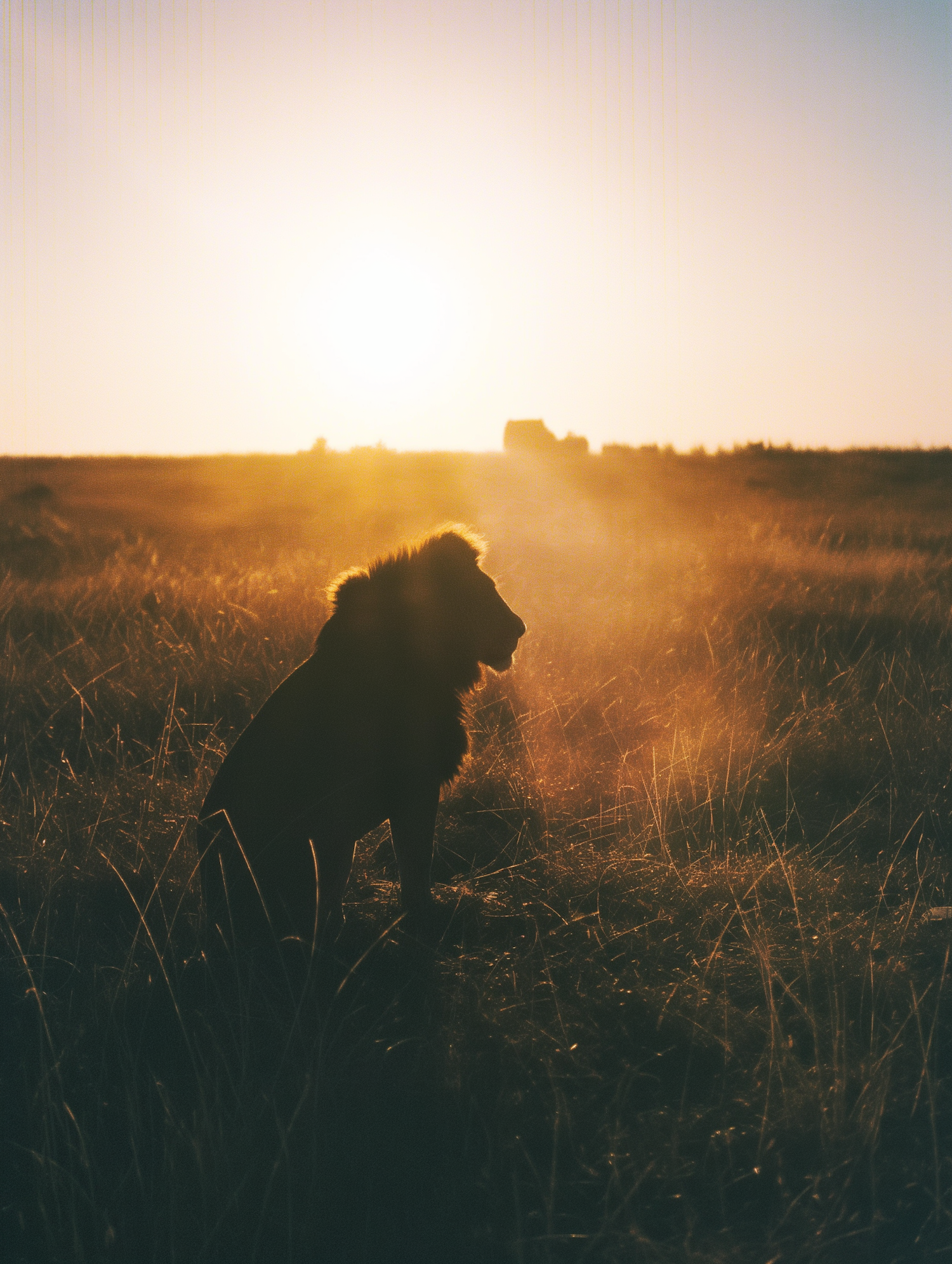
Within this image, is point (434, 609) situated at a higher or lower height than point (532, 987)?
higher

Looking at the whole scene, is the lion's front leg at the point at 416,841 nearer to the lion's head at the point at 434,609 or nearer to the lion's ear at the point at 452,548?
the lion's head at the point at 434,609

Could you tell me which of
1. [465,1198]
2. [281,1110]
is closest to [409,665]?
[281,1110]

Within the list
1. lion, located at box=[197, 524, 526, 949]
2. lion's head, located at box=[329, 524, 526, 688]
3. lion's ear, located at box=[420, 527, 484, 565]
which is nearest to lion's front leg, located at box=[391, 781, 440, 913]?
lion, located at box=[197, 524, 526, 949]

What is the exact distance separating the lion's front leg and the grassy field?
16cm

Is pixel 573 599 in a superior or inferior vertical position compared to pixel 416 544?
inferior

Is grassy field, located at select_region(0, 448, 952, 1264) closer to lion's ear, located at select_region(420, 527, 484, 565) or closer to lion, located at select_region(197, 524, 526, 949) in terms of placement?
lion, located at select_region(197, 524, 526, 949)

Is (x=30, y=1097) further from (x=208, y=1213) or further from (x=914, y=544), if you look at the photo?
(x=914, y=544)

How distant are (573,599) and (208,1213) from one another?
6729 millimetres

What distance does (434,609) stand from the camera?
276 cm

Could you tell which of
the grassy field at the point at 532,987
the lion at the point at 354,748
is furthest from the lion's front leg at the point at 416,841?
the grassy field at the point at 532,987

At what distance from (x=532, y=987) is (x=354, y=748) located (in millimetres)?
861

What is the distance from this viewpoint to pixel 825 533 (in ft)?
38.0

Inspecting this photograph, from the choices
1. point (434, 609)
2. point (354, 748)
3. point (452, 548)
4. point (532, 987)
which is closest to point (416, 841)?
point (354, 748)

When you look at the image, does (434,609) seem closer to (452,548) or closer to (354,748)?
(452,548)
